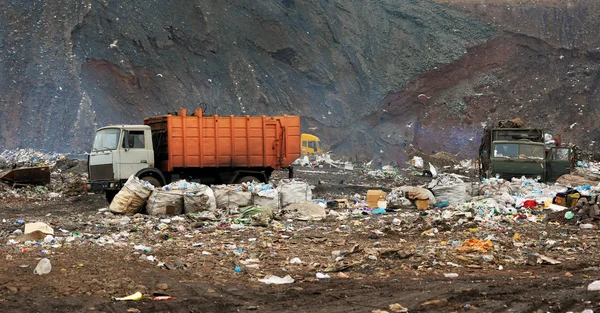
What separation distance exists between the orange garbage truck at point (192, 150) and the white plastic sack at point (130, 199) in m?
2.07

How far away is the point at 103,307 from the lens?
5.58 metres

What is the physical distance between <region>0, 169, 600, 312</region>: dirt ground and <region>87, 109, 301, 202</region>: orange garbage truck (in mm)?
2984

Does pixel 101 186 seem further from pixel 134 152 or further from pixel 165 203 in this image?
pixel 165 203

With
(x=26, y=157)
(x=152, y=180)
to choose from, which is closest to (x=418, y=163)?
(x=26, y=157)

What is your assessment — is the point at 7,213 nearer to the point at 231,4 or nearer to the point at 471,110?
the point at 231,4

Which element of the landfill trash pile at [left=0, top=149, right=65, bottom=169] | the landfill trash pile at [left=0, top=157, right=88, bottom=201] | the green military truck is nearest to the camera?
the landfill trash pile at [left=0, top=157, right=88, bottom=201]

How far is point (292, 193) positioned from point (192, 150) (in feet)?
10.8

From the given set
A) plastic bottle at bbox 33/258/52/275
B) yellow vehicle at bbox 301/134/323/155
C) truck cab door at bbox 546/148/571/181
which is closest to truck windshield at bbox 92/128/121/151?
plastic bottle at bbox 33/258/52/275

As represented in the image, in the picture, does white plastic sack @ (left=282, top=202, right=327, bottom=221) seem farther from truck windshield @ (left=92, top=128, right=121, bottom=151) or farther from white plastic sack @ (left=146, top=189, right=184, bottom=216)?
truck windshield @ (left=92, top=128, right=121, bottom=151)

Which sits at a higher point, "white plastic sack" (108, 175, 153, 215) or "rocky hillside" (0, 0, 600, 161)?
"rocky hillside" (0, 0, 600, 161)

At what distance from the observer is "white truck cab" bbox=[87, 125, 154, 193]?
49.8 feet

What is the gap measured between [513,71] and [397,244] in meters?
34.2

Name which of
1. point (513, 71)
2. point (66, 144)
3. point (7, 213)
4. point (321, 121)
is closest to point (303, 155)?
point (321, 121)

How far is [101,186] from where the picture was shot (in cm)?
1504
